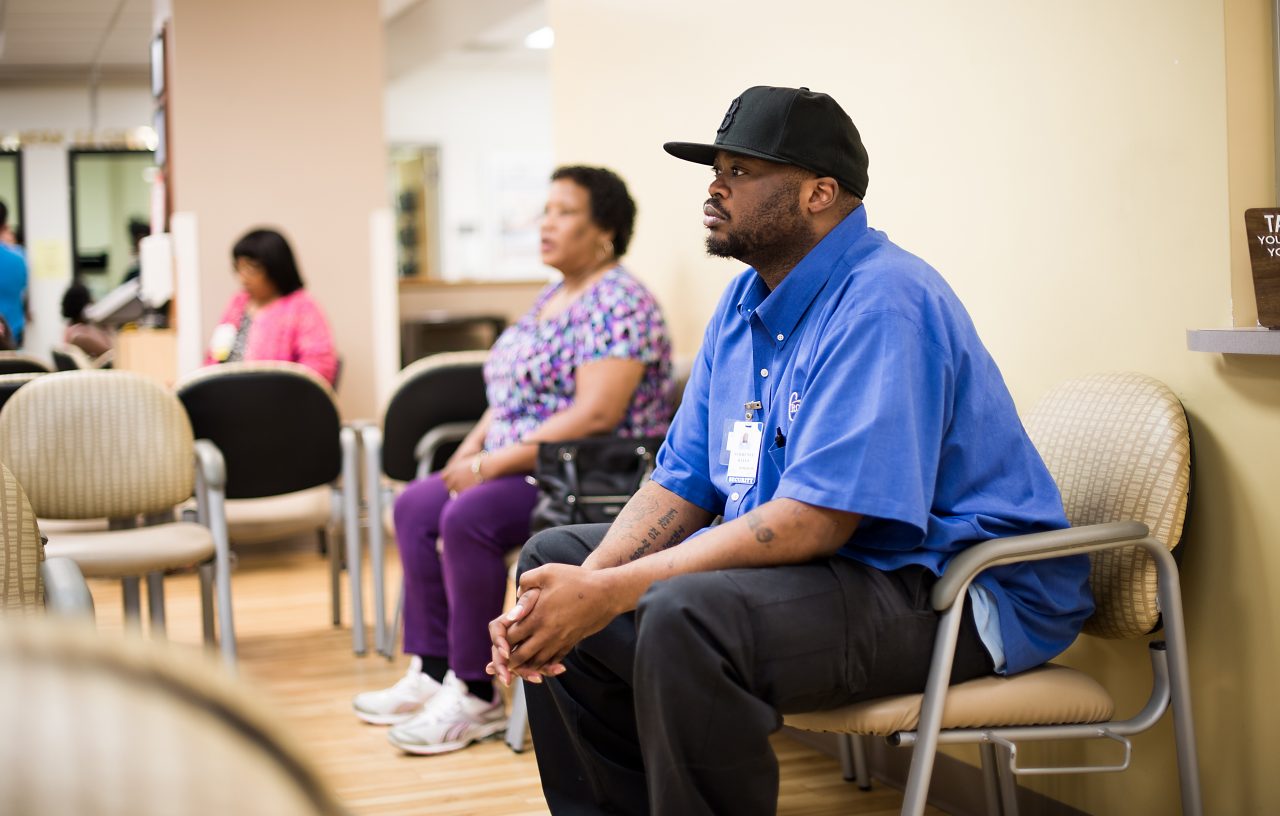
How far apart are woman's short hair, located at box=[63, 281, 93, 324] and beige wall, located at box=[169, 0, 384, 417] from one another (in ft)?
7.20

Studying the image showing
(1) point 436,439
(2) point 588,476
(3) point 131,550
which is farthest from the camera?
(1) point 436,439

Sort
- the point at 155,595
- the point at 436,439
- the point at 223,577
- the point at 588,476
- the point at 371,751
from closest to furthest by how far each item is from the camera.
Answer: the point at 588,476, the point at 371,751, the point at 155,595, the point at 223,577, the point at 436,439

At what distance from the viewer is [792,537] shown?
1635mm

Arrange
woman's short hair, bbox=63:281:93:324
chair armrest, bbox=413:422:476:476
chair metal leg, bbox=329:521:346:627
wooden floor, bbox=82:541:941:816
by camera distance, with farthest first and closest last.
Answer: woman's short hair, bbox=63:281:93:324 → chair metal leg, bbox=329:521:346:627 → chair armrest, bbox=413:422:476:476 → wooden floor, bbox=82:541:941:816

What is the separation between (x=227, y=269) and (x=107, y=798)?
5524 millimetres

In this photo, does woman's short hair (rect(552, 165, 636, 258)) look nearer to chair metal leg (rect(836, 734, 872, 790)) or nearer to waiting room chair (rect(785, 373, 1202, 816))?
chair metal leg (rect(836, 734, 872, 790))

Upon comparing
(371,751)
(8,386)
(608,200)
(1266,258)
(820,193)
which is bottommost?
(371,751)

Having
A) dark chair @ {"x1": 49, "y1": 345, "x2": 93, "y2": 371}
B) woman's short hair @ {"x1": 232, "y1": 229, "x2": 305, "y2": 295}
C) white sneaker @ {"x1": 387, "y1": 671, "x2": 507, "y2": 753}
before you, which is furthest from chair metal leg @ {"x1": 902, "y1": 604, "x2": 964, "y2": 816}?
dark chair @ {"x1": 49, "y1": 345, "x2": 93, "y2": 371}

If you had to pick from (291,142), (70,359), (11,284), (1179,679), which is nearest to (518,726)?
(1179,679)

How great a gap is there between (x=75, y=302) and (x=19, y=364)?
12.6 ft

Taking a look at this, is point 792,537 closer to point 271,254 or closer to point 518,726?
point 518,726

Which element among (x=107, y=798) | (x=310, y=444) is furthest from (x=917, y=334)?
(x=310, y=444)

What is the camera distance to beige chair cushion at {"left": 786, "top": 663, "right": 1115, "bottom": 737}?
161cm

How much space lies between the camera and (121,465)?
3170 millimetres
